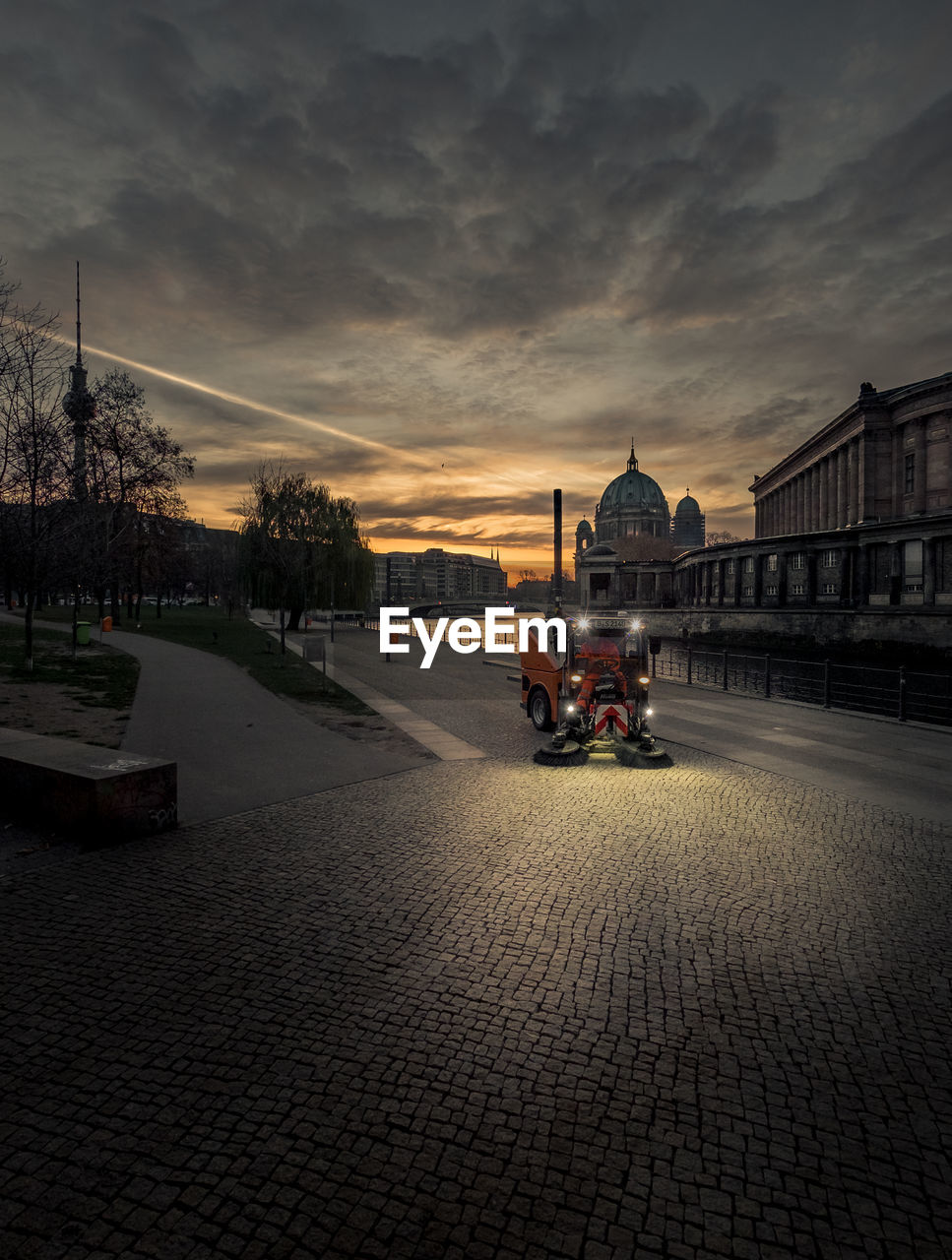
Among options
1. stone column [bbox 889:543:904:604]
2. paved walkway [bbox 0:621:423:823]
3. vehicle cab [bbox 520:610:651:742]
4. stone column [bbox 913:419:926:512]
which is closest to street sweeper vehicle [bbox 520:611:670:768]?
vehicle cab [bbox 520:610:651:742]

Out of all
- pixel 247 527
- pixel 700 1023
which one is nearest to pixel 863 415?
pixel 247 527

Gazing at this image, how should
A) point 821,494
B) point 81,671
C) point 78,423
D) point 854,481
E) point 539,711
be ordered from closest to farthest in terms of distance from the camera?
point 539,711
point 81,671
point 78,423
point 854,481
point 821,494

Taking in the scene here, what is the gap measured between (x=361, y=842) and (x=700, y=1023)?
4211mm

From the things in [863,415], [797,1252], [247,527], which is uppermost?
[863,415]

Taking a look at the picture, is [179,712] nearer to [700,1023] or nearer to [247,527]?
[700,1023]

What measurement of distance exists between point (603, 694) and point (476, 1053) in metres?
8.89

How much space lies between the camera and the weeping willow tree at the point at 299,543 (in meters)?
47.8

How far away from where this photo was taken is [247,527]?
4909cm

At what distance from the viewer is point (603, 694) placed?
41.2 feet

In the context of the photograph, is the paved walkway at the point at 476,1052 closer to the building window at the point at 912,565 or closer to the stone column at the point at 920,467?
the building window at the point at 912,565

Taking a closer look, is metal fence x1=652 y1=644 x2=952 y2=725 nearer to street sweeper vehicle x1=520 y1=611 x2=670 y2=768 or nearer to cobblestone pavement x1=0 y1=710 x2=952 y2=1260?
street sweeper vehicle x1=520 y1=611 x2=670 y2=768

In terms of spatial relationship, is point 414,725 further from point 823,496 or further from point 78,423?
point 823,496

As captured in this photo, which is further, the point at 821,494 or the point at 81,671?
the point at 821,494

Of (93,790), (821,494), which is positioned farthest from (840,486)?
(93,790)
